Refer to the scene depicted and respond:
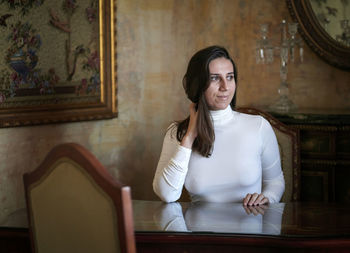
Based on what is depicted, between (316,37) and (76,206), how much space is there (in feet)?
8.84

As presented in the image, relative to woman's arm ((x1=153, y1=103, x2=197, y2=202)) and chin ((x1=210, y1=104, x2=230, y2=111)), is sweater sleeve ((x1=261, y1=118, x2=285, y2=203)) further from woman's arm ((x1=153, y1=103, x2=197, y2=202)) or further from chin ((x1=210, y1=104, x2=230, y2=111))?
woman's arm ((x1=153, y1=103, x2=197, y2=202))

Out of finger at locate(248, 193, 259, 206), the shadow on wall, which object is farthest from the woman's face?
the shadow on wall

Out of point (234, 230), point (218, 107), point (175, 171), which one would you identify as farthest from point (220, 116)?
point (234, 230)

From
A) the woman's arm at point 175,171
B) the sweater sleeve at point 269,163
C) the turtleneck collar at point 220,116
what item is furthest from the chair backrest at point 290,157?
the woman's arm at point 175,171

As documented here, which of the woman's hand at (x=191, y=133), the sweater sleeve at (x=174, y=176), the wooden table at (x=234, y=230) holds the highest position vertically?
the woman's hand at (x=191, y=133)

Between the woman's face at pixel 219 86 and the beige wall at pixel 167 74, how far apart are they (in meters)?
0.99

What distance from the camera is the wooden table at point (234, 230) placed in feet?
6.32

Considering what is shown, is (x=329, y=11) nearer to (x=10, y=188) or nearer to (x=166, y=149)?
(x=166, y=149)

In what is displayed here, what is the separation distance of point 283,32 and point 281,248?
92.7 inches

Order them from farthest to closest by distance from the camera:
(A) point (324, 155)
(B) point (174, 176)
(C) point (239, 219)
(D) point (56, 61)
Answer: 1. (A) point (324, 155)
2. (D) point (56, 61)
3. (B) point (174, 176)
4. (C) point (239, 219)

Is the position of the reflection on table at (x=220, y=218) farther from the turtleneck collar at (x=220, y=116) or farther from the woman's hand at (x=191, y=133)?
the turtleneck collar at (x=220, y=116)

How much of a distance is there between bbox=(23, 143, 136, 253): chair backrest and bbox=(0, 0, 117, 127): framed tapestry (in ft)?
3.64

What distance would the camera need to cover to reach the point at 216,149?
2812mm

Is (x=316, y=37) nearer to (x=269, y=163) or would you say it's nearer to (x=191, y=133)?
(x=269, y=163)
